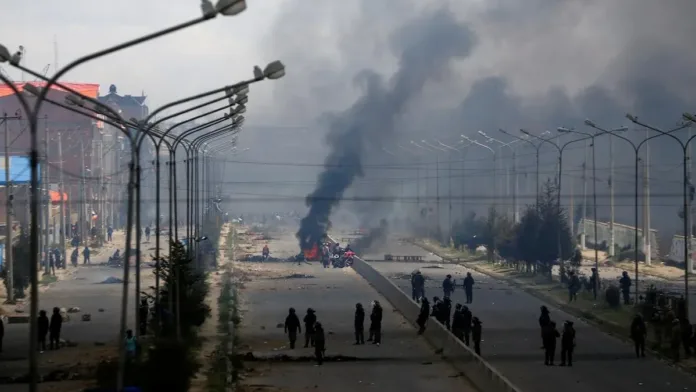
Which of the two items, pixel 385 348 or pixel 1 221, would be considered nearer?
pixel 385 348

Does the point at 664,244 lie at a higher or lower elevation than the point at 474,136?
lower

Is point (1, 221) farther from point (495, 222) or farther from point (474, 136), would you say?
point (474, 136)

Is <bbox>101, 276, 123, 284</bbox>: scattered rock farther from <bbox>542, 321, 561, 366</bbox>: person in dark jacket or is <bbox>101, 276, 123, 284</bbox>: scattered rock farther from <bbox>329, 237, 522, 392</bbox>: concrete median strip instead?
<bbox>542, 321, 561, 366</bbox>: person in dark jacket

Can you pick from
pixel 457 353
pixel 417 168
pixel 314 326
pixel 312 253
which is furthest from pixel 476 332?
pixel 417 168

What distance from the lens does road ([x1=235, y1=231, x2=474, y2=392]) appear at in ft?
70.0

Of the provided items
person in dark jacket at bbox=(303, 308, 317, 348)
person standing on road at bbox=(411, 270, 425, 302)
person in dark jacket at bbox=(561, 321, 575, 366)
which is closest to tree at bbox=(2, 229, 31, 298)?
person standing on road at bbox=(411, 270, 425, 302)

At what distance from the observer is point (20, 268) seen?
141 feet

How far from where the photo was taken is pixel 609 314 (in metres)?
33.9

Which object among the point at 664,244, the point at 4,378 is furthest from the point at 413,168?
the point at 4,378

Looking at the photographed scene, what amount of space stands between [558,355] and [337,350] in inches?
188

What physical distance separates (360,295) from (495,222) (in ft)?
73.1

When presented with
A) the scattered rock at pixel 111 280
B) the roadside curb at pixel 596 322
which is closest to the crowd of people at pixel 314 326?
the roadside curb at pixel 596 322

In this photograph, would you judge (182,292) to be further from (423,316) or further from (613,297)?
(613,297)

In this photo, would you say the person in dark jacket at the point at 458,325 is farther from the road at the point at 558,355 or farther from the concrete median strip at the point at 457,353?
the road at the point at 558,355
